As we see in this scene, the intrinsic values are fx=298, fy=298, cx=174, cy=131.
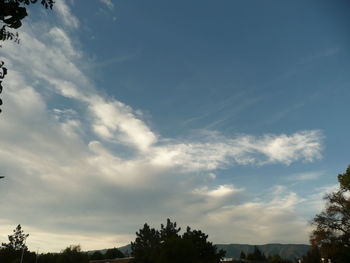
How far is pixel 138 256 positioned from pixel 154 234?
11196 mm

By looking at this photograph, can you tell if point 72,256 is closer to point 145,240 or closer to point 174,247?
point 145,240

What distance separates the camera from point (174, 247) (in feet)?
171

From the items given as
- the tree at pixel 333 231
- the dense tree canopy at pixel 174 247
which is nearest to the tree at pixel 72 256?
the dense tree canopy at pixel 174 247

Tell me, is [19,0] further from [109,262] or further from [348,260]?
[109,262]

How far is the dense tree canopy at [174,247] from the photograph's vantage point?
170ft

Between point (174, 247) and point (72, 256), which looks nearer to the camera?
point (174, 247)

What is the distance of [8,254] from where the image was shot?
96.9 meters

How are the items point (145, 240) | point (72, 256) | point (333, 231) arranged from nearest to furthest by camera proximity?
1. point (333, 231)
2. point (72, 256)
3. point (145, 240)

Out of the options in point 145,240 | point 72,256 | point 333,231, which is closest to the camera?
point 333,231

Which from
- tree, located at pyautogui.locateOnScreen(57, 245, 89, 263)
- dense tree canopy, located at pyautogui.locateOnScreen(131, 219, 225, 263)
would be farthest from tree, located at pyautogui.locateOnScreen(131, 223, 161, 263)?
tree, located at pyautogui.locateOnScreen(57, 245, 89, 263)

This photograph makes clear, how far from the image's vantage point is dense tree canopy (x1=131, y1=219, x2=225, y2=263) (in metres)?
51.8

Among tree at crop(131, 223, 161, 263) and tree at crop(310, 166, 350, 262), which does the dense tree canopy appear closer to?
tree at crop(131, 223, 161, 263)

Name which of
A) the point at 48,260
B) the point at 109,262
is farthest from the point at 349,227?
the point at 48,260

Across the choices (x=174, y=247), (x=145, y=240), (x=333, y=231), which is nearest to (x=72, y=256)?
(x=145, y=240)
